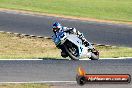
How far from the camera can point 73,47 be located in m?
19.5

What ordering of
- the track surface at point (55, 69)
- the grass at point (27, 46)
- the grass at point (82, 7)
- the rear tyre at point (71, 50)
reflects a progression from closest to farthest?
the track surface at point (55, 69) < the rear tyre at point (71, 50) < the grass at point (27, 46) < the grass at point (82, 7)

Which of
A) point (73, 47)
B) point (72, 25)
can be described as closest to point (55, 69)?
point (73, 47)

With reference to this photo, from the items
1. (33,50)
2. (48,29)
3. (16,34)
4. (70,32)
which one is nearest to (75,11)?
(48,29)

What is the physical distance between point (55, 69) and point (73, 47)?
2569mm

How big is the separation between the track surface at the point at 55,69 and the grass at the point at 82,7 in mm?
19159

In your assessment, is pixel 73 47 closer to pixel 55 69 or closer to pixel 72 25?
pixel 55 69

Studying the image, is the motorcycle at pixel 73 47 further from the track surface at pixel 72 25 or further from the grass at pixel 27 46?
the track surface at pixel 72 25

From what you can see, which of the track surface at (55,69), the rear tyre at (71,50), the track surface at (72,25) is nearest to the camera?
the track surface at (55,69)

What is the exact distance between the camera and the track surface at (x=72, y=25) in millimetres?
29748

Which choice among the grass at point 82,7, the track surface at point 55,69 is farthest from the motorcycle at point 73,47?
the grass at point 82,7

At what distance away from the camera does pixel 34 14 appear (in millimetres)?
36906

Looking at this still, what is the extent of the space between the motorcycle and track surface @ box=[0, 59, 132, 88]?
2.16 feet

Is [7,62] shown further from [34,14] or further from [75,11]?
[75,11]

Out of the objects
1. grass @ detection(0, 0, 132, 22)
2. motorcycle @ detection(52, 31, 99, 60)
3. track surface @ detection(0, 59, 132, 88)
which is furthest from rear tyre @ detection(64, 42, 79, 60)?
grass @ detection(0, 0, 132, 22)
